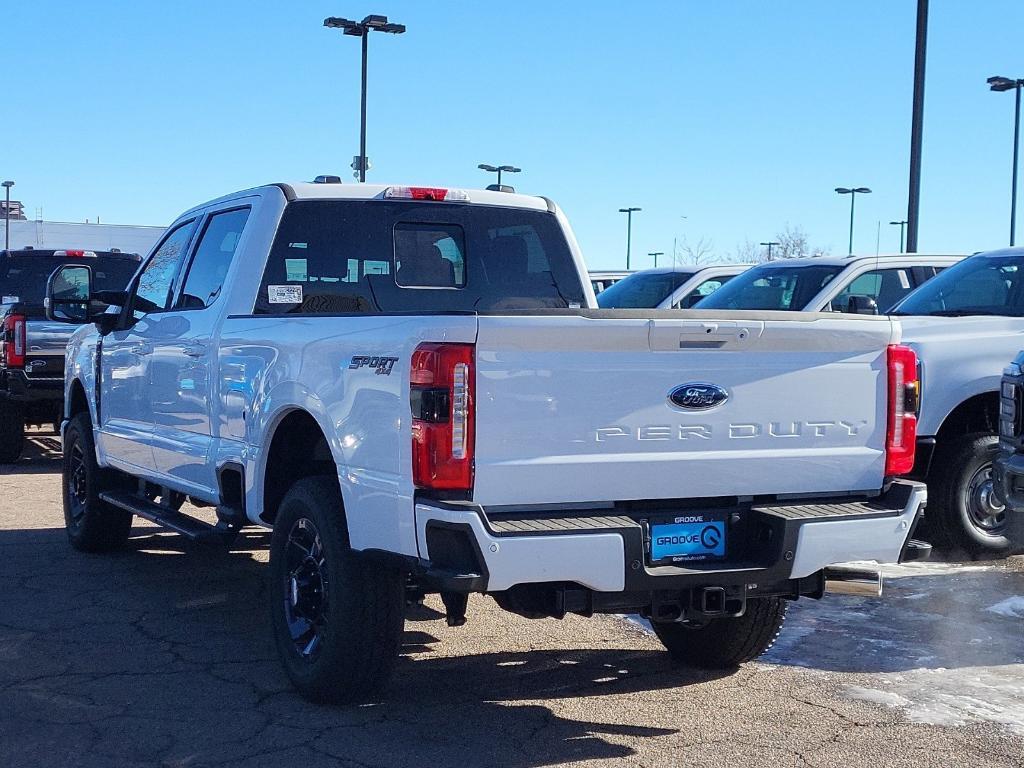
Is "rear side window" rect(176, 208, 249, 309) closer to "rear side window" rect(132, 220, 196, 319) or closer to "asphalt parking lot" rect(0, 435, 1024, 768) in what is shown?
"rear side window" rect(132, 220, 196, 319)

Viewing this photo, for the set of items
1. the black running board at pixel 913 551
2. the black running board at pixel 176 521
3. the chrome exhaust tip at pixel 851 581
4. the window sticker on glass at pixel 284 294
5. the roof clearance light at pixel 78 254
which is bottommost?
the black running board at pixel 176 521

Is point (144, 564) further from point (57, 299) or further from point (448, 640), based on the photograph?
point (448, 640)

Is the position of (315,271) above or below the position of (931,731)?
above

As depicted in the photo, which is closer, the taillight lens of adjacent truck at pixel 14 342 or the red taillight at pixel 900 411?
the red taillight at pixel 900 411

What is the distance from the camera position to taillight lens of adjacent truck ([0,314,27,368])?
12.4 metres

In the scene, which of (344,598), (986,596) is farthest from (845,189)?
(344,598)

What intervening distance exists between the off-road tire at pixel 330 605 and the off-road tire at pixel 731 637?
1393mm

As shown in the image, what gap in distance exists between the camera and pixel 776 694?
5.45m

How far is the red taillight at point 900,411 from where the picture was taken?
502 cm

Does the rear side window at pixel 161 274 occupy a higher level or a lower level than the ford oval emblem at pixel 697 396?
higher

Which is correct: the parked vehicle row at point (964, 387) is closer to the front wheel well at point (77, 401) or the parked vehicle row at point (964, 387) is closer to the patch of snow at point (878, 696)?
the patch of snow at point (878, 696)

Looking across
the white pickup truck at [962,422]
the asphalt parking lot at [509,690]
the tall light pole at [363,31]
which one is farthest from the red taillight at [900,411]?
the tall light pole at [363,31]

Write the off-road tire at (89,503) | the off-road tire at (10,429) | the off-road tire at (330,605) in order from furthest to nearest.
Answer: the off-road tire at (10,429)
the off-road tire at (89,503)
the off-road tire at (330,605)

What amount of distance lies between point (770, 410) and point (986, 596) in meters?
3.29
